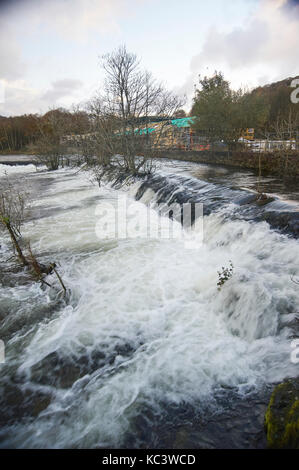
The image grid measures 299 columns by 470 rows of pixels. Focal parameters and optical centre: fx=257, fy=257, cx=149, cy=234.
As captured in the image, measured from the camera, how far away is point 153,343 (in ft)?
15.1

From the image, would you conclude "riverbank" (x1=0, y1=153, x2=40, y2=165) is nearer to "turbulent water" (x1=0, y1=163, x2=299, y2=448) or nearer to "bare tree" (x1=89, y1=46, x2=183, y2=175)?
"bare tree" (x1=89, y1=46, x2=183, y2=175)

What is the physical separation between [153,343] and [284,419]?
2.37 metres

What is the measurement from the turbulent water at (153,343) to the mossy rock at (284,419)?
0.90 ft

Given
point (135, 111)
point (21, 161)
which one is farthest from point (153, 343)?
point (21, 161)

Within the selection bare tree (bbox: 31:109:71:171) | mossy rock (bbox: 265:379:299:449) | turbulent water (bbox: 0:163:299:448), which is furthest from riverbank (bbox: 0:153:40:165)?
mossy rock (bbox: 265:379:299:449)

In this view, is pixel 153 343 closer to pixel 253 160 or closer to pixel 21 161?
pixel 253 160

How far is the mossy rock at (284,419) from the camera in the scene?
249 centimetres

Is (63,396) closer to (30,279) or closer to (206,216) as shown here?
(30,279)

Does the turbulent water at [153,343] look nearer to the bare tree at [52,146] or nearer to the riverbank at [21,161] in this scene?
the bare tree at [52,146]

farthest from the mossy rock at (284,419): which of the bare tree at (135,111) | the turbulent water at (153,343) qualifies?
the bare tree at (135,111)

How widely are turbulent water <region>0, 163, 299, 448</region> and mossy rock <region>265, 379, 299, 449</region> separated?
273mm

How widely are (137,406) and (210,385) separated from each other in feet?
3.50

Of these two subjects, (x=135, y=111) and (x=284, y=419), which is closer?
(x=284, y=419)
